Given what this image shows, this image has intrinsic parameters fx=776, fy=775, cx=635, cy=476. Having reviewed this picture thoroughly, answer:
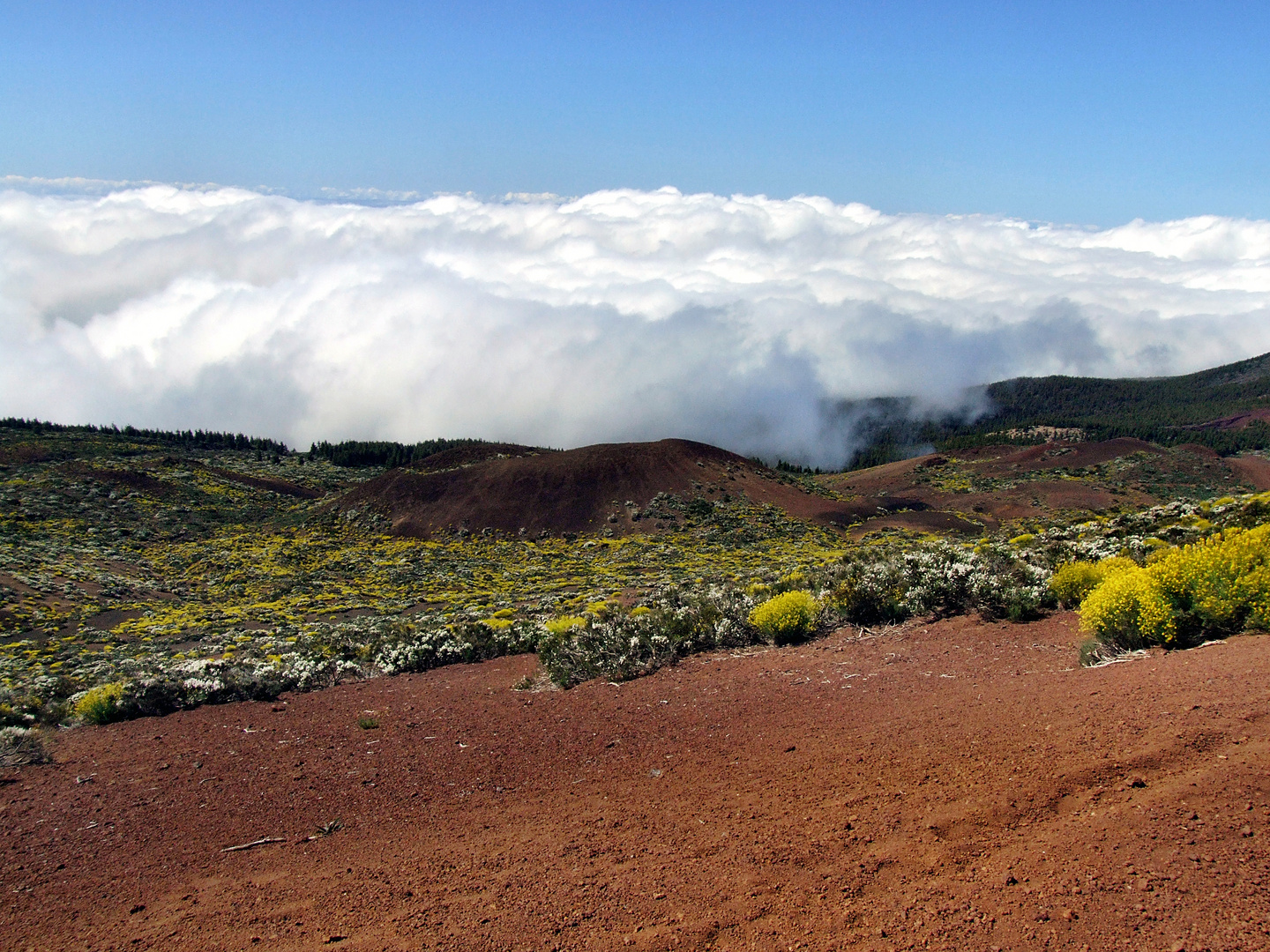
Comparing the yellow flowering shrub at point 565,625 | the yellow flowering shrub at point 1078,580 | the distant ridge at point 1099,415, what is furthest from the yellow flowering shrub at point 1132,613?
the distant ridge at point 1099,415

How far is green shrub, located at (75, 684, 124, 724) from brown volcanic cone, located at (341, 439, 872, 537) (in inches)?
1251

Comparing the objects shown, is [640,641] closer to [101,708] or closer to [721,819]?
[721,819]

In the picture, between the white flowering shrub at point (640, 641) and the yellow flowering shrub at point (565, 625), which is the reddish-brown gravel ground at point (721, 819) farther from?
the yellow flowering shrub at point (565, 625)

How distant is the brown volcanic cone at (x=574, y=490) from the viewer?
44.7 meters

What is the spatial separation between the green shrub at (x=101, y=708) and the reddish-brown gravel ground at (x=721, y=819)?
96cm

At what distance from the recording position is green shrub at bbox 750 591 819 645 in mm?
11516

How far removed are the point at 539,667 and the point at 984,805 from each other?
8392 millimetres

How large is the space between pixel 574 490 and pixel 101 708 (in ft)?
118

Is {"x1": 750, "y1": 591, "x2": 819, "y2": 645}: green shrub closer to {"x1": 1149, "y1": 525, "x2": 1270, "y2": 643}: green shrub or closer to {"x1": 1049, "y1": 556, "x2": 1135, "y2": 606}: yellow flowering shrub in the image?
{"x1": 1049, "y1": 556, "x2": 1135, "y2": 606}: yellow flowering shrub

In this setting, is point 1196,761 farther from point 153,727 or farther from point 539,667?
point 153,727

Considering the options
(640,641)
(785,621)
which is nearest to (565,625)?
(640,641)

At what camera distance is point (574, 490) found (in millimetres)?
46625

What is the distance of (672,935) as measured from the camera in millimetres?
4379

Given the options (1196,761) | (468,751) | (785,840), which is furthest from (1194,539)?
(468,751)
